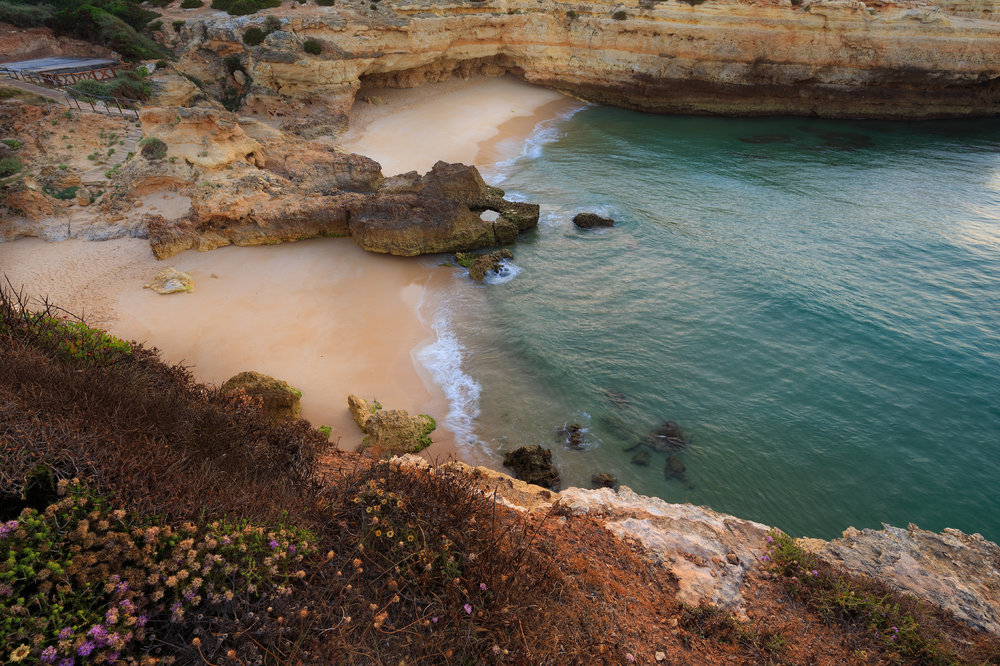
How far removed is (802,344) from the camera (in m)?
14.1

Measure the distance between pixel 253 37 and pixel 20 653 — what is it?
29035 mm

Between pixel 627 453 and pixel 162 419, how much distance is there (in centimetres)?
858

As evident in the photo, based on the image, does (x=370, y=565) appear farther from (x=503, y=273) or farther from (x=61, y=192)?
(x=61, y=192)

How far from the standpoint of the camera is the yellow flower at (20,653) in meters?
3.22

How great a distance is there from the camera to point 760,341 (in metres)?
14.2

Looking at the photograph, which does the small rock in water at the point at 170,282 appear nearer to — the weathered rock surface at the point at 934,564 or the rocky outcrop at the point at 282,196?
the rocky outcrop at the point at 282,196

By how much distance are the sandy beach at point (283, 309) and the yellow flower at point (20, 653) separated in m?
6.89

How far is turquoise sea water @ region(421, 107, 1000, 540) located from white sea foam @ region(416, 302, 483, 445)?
0.16ft

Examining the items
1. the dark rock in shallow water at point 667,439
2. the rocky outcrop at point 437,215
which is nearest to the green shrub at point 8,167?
the rocky outcrop at point 437,215

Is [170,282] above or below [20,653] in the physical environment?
below

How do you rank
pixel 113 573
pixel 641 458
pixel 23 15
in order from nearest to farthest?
pixel 113 573 < pixel 641 458 < pixel 23 15

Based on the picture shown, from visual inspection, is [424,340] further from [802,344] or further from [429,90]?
[429,90]

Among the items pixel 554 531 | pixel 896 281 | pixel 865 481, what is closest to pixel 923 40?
pixel 896 281

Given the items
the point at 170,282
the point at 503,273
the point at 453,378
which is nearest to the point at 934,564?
the point at 453,378
